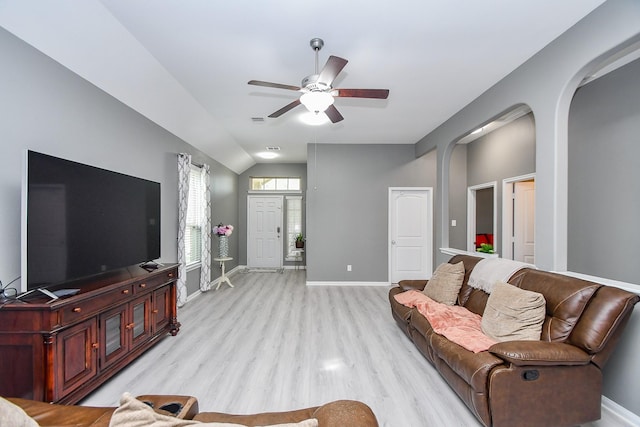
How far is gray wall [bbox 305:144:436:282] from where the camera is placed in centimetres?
566

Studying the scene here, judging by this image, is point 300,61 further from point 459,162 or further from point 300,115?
point 459,162

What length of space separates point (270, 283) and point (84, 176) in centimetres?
425

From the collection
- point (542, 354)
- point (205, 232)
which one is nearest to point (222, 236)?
point (205, 232)

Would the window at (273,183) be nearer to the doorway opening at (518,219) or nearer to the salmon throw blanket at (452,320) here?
the doorway opening at (518,219)

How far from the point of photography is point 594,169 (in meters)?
3.14

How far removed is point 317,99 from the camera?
93.0 inches

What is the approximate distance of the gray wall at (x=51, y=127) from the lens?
6.07 ft

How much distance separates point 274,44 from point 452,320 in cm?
294

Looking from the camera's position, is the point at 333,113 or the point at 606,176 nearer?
the point at 333,113

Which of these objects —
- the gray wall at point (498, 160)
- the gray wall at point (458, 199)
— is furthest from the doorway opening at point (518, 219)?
the gray wall at point (458, 199)

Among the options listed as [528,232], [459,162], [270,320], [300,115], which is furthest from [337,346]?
[459,162]

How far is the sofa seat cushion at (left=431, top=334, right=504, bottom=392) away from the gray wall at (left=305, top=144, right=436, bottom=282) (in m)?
3.55

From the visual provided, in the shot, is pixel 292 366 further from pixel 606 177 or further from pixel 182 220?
pixel 606 177

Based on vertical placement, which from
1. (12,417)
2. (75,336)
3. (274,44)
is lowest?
(75,336)
